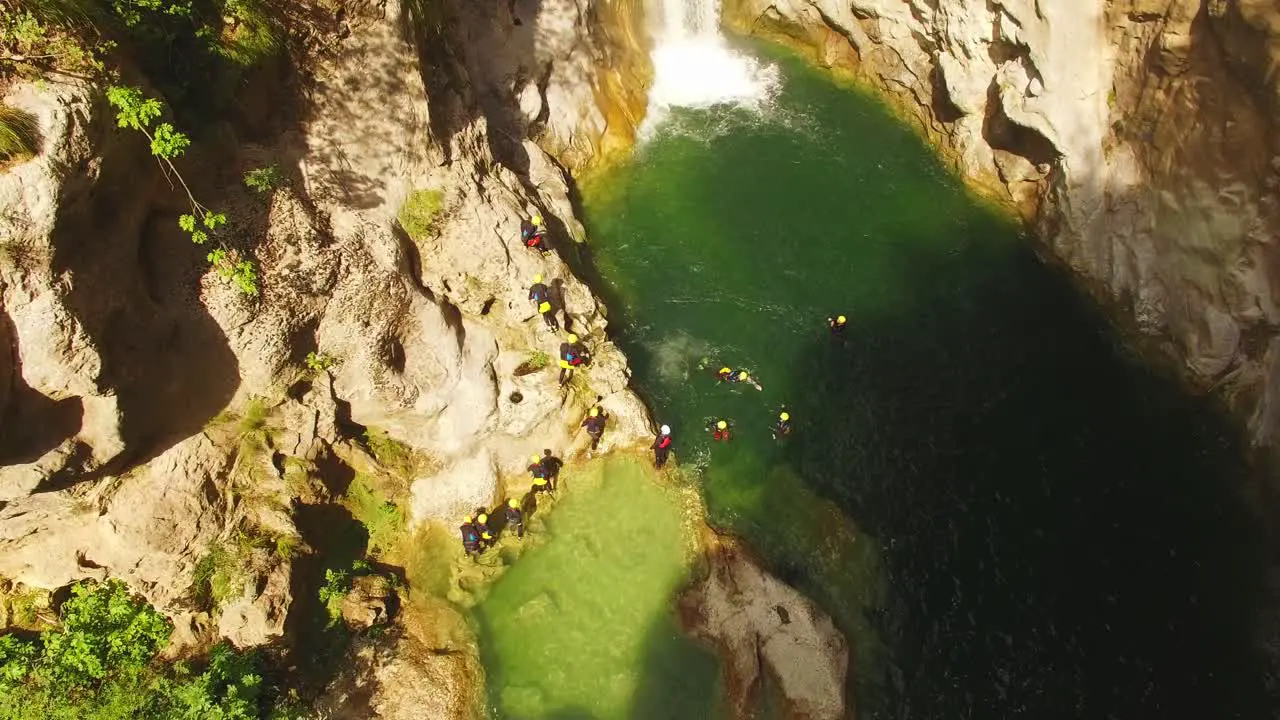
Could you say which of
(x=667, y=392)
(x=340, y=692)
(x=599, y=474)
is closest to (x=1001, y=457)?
(x=667, y=392)

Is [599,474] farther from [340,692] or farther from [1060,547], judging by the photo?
[1060,547]

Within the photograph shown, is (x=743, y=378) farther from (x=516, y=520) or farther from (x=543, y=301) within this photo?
(x=516, y=520)

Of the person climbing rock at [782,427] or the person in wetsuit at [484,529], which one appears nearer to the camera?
the person in wetsuit at [484,529]

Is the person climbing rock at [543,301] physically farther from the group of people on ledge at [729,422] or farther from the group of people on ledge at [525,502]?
the group of people on ledge at [729,422]

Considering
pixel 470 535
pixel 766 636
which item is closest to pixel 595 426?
pixel 470 535

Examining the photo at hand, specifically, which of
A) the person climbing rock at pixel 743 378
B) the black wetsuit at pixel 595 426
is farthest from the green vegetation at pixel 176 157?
the person climbing rock at pixel 743 378

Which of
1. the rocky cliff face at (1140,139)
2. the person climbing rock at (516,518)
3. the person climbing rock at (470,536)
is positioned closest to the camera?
the person climbing rock at (470,536)
